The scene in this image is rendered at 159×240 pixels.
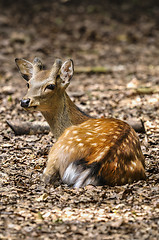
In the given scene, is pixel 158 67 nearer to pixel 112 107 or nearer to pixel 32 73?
pixel 112 107

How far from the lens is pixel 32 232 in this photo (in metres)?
3.88

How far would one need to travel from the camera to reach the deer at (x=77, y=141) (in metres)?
4.65

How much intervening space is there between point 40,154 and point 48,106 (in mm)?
858

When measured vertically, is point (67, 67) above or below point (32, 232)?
above

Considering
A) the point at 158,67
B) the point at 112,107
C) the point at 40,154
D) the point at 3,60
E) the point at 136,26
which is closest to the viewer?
the point at 40,154

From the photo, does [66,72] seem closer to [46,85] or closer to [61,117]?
[46,85]

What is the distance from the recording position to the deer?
4.65m

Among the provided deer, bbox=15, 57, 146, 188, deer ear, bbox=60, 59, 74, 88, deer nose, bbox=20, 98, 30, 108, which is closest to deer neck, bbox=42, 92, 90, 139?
deer, bbox=15, 57, 146, 188

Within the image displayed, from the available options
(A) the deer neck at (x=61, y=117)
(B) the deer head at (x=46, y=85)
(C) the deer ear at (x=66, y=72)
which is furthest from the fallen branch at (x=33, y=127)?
(C) the deer ear at (x=66, y=72)

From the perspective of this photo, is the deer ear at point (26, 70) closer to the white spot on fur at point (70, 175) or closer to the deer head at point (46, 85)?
the deer head at point (46, 85)

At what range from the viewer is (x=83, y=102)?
368 inches

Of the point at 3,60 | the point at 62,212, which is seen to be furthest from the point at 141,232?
the point at 3,60

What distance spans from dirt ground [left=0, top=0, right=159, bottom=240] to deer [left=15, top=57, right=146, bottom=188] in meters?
0.15

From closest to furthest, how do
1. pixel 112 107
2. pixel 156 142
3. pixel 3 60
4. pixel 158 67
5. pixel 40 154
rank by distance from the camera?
pixel 40 154
pixel 156 142
pixel 112 107
pixel 158 67
pixel 3 60
